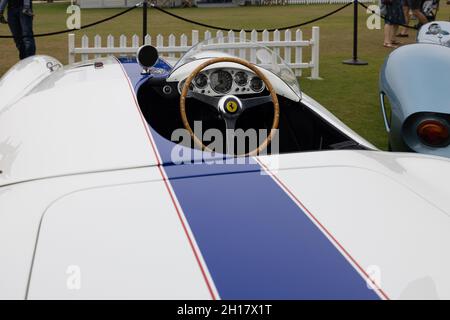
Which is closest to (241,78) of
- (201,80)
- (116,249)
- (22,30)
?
(201,80)

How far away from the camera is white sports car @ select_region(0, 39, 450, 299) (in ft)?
5.03

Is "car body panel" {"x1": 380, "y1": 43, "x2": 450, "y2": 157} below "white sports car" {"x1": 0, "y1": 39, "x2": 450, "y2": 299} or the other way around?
the other way around

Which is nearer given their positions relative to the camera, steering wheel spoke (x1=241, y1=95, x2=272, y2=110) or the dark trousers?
steering wheel spoke (x1=241, y1=95, x2=272, y2=110)

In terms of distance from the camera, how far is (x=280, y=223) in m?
1.81

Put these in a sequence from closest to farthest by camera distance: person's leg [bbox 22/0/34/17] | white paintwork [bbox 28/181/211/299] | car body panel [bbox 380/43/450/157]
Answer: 1. white paintwork [bbox 28/181/211/299]
2. car body panel [bbox 380/43/450/157]
3. person's leg [bbox 22/0/34/17]

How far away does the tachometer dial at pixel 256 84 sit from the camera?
316 centimetres

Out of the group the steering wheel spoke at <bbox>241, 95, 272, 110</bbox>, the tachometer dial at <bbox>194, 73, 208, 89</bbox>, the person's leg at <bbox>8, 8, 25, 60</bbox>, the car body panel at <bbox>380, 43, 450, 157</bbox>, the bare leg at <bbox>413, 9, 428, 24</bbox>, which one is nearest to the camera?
the steering wheel spoke at <bbox>241, 95, 272, 110</bbox>

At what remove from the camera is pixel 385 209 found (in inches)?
75.6

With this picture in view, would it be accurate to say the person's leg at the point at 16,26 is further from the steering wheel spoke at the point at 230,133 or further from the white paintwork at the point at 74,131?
the steering wheel spoke at the point at 230,133

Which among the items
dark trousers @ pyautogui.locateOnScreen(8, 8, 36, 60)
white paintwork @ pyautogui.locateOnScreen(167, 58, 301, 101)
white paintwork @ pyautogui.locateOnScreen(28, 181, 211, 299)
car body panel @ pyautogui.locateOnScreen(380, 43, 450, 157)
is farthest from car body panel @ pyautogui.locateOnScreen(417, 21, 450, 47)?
dark trousers @ pyautogui.locateOnScreen(8, 8, 36, 60)

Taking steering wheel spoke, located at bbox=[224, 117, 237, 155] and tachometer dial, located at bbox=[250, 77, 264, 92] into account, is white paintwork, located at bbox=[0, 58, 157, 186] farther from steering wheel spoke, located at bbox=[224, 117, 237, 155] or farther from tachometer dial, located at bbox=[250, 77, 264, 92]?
tachometer dial, located at bbox=[250, 77, 264, 92]

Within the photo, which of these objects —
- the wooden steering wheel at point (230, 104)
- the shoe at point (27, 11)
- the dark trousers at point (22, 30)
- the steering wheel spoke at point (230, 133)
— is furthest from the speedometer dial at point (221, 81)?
the shoe at point (27, 11)

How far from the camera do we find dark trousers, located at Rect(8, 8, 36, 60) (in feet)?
30.2

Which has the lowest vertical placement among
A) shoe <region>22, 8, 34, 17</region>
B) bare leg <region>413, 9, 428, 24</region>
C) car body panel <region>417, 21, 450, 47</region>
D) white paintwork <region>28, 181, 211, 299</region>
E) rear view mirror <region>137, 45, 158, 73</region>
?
white paintwork <region>28, 181, 211, 299</region>
